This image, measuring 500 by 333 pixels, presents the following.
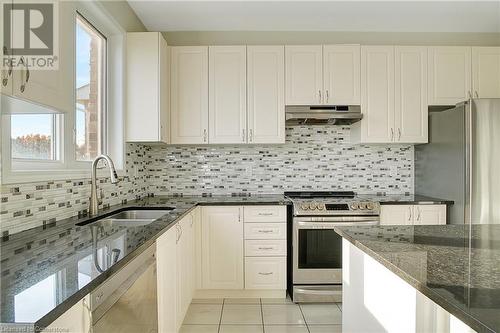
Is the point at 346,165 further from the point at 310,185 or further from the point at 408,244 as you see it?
the point at 408,244

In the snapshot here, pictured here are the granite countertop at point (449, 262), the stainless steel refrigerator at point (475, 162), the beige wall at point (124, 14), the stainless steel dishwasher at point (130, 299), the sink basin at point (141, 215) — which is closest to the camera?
the granite countertop at point (449, 262)

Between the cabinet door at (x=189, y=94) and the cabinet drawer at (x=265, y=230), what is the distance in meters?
0.95

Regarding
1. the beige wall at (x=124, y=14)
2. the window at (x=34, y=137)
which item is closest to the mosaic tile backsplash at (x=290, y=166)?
the beige wall at (x=124, y=14)

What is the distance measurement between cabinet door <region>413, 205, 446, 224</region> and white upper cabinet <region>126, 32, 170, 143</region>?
7.84 feet

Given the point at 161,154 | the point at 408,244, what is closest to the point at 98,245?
the point at 408,244

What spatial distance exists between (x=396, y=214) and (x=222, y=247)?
1585mm

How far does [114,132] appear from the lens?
292 cm

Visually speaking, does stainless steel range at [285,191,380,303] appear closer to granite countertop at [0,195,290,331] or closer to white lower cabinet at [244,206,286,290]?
white lower cabinet at [244,206,286,290]

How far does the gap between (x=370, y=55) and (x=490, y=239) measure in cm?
239

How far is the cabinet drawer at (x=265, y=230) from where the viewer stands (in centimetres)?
303

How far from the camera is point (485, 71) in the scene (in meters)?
3.37

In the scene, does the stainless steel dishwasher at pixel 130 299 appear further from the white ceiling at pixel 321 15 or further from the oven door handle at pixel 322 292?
the white ceiling at pixel 321 15

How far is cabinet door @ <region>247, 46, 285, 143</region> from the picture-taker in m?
3.29

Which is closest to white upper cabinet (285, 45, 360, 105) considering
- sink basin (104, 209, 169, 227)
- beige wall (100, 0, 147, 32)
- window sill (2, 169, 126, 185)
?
beige wall (100, 0, 147, 32)
